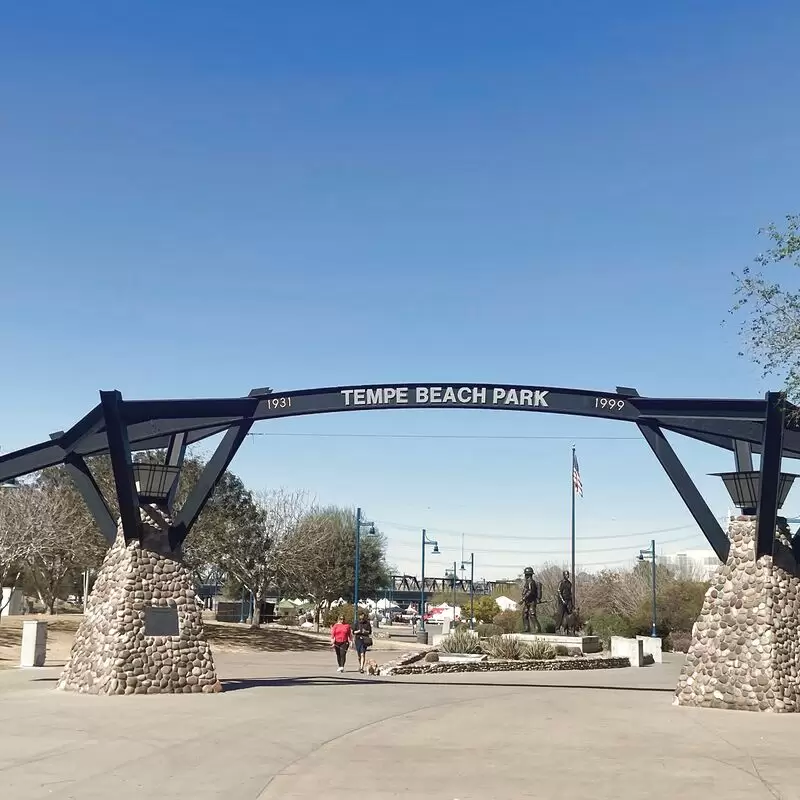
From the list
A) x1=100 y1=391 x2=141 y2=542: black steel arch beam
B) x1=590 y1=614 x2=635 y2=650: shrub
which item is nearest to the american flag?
x1=590 y1=614 x2=635 y2=650: shrub

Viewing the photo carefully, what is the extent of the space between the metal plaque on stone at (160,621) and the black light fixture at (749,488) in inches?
448

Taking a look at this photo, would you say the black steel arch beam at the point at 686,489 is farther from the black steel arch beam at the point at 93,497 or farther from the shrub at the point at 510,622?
the shrub at the point at 510,622

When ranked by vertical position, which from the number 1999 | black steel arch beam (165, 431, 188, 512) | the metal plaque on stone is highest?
the number 1999

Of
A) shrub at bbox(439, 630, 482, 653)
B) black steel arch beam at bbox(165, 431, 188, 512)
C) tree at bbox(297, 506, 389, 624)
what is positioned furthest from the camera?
tree at bbox(297, 506, 389, 624)

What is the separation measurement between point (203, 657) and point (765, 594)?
11064 millimetres

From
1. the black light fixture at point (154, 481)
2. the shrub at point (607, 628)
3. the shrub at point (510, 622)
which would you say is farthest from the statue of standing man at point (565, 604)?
the black light fixture at point (154, 481)

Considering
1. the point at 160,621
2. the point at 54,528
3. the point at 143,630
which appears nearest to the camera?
the point at 143,630

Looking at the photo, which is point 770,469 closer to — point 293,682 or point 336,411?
point 336,411

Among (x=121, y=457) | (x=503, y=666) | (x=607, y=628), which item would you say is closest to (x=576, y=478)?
(x=607, y=628)

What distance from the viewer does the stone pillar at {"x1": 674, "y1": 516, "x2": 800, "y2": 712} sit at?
58.1 ft

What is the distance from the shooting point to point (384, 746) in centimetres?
1281

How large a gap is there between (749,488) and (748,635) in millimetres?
2806

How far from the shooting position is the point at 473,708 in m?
17.8

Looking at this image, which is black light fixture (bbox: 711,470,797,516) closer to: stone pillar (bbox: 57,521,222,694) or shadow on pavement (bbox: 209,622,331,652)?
stone pillar (bbox: 57,521,222,694)
